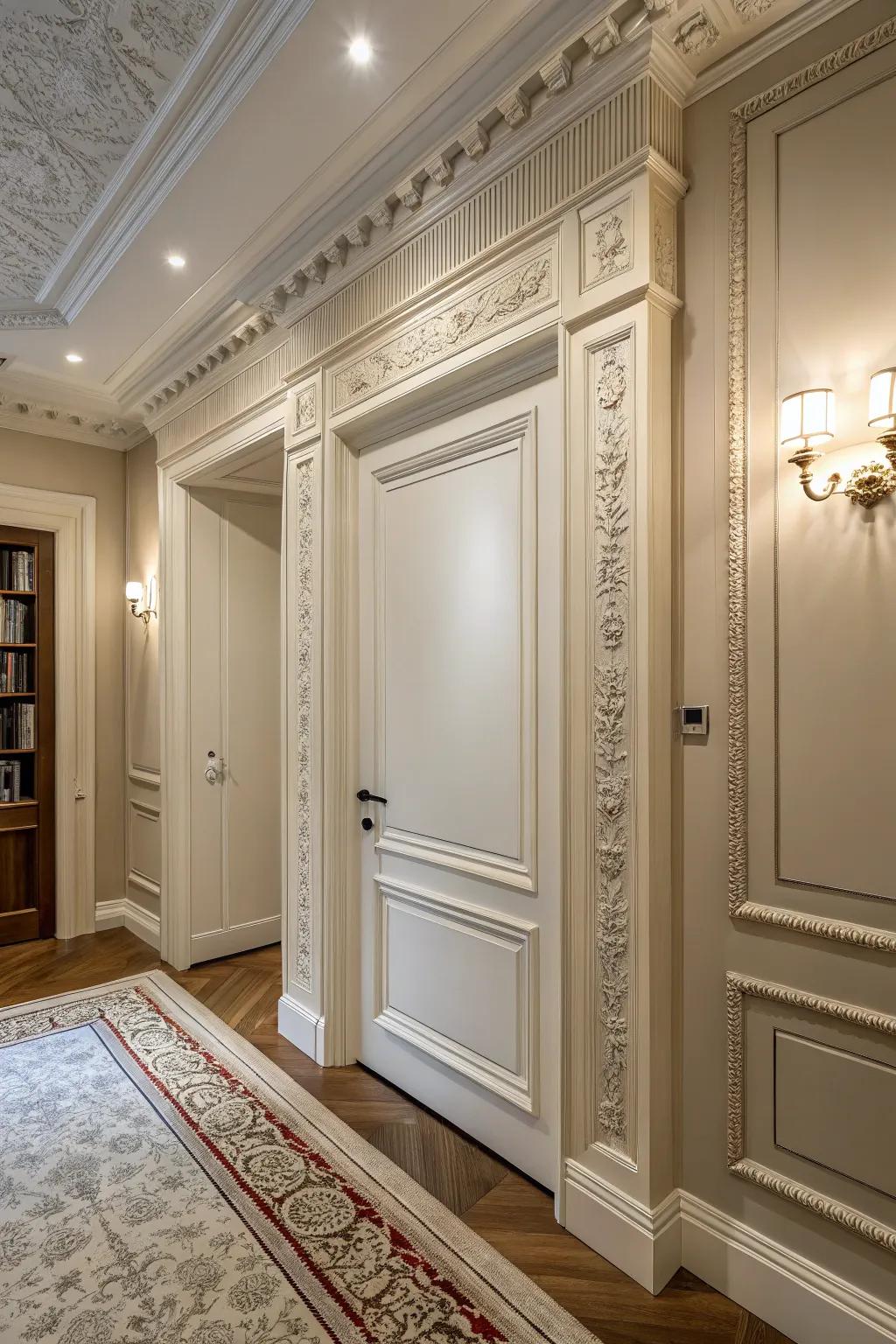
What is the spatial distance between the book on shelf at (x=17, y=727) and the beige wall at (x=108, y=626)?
0.36 metres

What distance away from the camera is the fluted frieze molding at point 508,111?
1.69 metres

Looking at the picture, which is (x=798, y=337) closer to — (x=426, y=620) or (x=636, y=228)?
(x=636, y=228)

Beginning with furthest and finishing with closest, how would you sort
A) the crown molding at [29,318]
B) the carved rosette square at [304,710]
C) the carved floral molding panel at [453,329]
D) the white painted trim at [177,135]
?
the crown molding at [29,318]
the carved rosette square at [304,710]
the carved floral molding panel at [453,329]
the white painted trim at [177,135]

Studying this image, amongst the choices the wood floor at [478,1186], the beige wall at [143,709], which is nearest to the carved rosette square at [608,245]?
the wood floor at [478,1186]

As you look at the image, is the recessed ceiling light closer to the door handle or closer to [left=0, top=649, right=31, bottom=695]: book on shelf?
the door handle

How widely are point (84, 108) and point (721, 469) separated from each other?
208 centimetres

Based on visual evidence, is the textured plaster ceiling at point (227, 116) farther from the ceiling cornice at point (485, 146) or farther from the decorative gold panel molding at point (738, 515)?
the decorative gold panel molding at point (738, 515)

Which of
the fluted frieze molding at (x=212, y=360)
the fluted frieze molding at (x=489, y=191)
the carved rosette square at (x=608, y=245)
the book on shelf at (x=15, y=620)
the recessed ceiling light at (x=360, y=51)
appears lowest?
the book on shelf at (x=15, y=620)

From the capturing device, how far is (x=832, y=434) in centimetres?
155

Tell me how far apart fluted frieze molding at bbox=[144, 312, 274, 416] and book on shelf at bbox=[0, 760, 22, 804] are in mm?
2143

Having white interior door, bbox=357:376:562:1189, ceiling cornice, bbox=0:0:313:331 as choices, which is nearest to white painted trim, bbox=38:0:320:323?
ceiling cornice, bbox=0:0:313:331

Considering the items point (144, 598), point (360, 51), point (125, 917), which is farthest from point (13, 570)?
point (360, 51)

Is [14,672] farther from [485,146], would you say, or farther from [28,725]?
[485,146]

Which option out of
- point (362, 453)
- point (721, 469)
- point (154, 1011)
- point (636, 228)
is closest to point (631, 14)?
point (636, 228)
